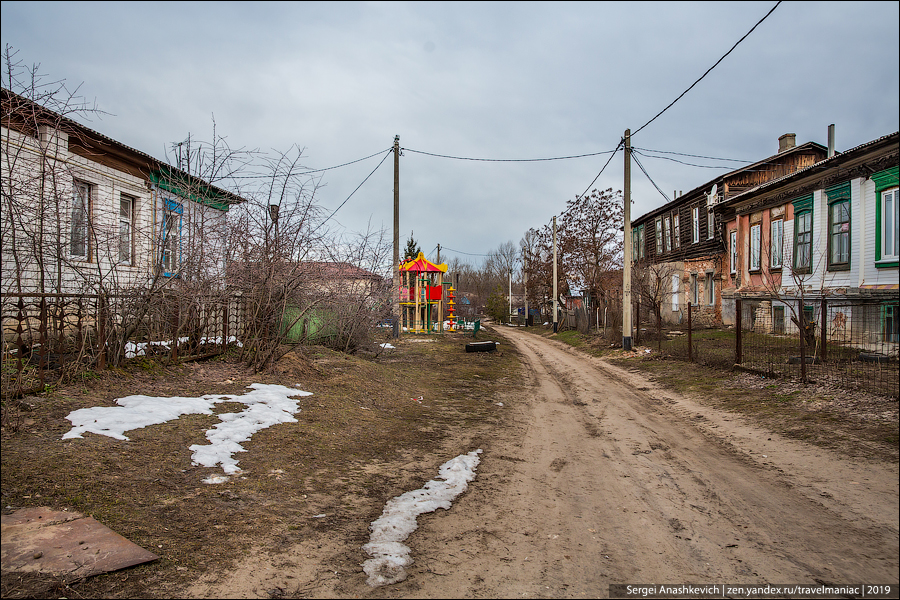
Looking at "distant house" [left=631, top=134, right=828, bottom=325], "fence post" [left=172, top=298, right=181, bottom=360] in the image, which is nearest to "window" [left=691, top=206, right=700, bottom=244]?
"distant house" [left=631, top=134, right=828, bottom=325]

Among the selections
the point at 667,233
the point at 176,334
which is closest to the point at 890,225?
the point at 176,334

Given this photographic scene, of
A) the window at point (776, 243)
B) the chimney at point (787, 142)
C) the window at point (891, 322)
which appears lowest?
the window at point (891, 322)

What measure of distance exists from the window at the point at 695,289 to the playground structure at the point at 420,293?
12429mm

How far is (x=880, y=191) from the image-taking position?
2.34 m

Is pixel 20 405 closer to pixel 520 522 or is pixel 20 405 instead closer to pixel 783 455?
pixel 520 522

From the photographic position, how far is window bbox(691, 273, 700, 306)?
25.5m

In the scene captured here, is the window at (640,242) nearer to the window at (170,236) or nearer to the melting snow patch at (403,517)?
the window at (170,236)

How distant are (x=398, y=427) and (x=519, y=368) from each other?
787 centimetres

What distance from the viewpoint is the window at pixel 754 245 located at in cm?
1866

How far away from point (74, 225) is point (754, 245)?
803 inches

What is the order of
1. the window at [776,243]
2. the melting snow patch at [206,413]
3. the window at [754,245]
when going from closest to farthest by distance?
the melting snow patch at [206,413] < the window at [776,243] < the window at [754,245]

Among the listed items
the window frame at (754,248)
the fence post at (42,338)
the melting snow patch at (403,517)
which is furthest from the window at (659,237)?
the fence post at (42,338)

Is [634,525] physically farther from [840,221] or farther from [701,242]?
[701,242]

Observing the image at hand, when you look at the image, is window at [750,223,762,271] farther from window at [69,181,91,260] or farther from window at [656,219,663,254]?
window at [69,181,91,260]
